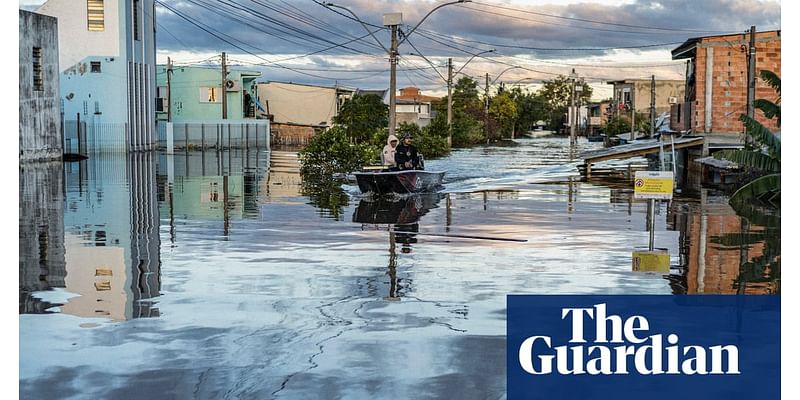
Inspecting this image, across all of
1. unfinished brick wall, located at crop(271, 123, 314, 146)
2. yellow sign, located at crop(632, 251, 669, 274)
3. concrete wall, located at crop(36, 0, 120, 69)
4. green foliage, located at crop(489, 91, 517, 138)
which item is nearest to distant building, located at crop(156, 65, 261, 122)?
unfinished brick wall, located at crop(271, 123, 314, 146)

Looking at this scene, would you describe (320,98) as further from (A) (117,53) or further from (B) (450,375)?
(B) (450,375)

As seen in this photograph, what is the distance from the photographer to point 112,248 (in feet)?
56.5

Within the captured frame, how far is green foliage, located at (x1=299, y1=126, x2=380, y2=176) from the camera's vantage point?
39.3 m

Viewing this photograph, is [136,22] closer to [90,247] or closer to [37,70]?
[37,70]

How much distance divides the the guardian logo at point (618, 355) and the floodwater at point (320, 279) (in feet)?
1.23

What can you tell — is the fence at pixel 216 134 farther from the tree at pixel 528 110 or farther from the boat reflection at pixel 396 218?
the tree at pixel 528 110

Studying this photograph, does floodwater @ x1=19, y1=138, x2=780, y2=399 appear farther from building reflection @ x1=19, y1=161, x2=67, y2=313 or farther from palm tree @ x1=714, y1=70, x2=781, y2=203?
palm tree @ x1=714, y1=70, x2=781, y2=203

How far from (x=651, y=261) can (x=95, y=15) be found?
45.2 metres

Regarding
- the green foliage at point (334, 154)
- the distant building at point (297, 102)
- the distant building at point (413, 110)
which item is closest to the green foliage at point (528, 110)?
the distant building at point (413, 110)

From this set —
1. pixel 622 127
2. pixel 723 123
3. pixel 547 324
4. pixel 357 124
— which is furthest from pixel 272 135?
pixel 547 324

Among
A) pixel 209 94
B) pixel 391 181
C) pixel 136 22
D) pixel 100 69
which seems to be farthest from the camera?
pixel 209 94

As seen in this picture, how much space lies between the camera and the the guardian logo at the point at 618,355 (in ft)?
26.7

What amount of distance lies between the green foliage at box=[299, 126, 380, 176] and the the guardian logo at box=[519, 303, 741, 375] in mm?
29597

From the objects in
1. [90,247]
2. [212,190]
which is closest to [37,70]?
[212,190]
